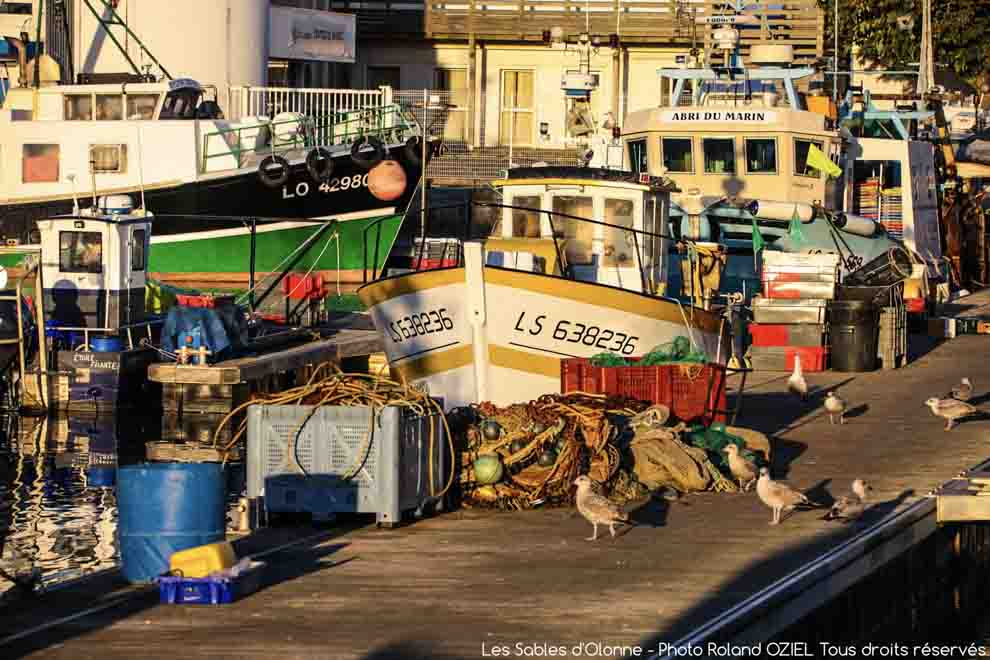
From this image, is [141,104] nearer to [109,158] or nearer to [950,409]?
[109,158]

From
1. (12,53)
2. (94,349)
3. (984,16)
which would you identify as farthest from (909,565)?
(984,16)

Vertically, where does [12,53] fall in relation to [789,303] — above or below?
above

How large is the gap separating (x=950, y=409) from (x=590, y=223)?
473cm

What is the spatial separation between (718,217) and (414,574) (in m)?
21.8

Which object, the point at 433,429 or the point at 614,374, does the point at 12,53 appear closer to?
the point at 614,374

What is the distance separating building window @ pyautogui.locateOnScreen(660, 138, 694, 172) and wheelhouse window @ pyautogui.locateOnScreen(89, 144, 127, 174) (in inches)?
387

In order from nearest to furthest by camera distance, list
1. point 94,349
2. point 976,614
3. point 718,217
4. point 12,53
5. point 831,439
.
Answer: point 976,614 < point 831,439 < point 94,349 < point 718,217 < point 12,53

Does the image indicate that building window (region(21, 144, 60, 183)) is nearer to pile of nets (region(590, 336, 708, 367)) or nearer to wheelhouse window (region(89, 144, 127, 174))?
wheelhouse window (region(89, 144, 127, 174))

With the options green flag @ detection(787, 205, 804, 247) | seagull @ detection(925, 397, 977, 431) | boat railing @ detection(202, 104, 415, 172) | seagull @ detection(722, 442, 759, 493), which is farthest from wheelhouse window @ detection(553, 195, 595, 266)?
boat railing @ detection(202, 104, 415, 172)

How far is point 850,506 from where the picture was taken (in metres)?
13.5

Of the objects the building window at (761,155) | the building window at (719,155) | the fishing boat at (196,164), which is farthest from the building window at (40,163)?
the building window at (761,155)

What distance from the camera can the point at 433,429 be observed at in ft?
44.9

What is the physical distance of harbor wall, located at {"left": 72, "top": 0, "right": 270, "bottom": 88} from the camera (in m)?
42.3

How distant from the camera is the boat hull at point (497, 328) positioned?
58.3ft
